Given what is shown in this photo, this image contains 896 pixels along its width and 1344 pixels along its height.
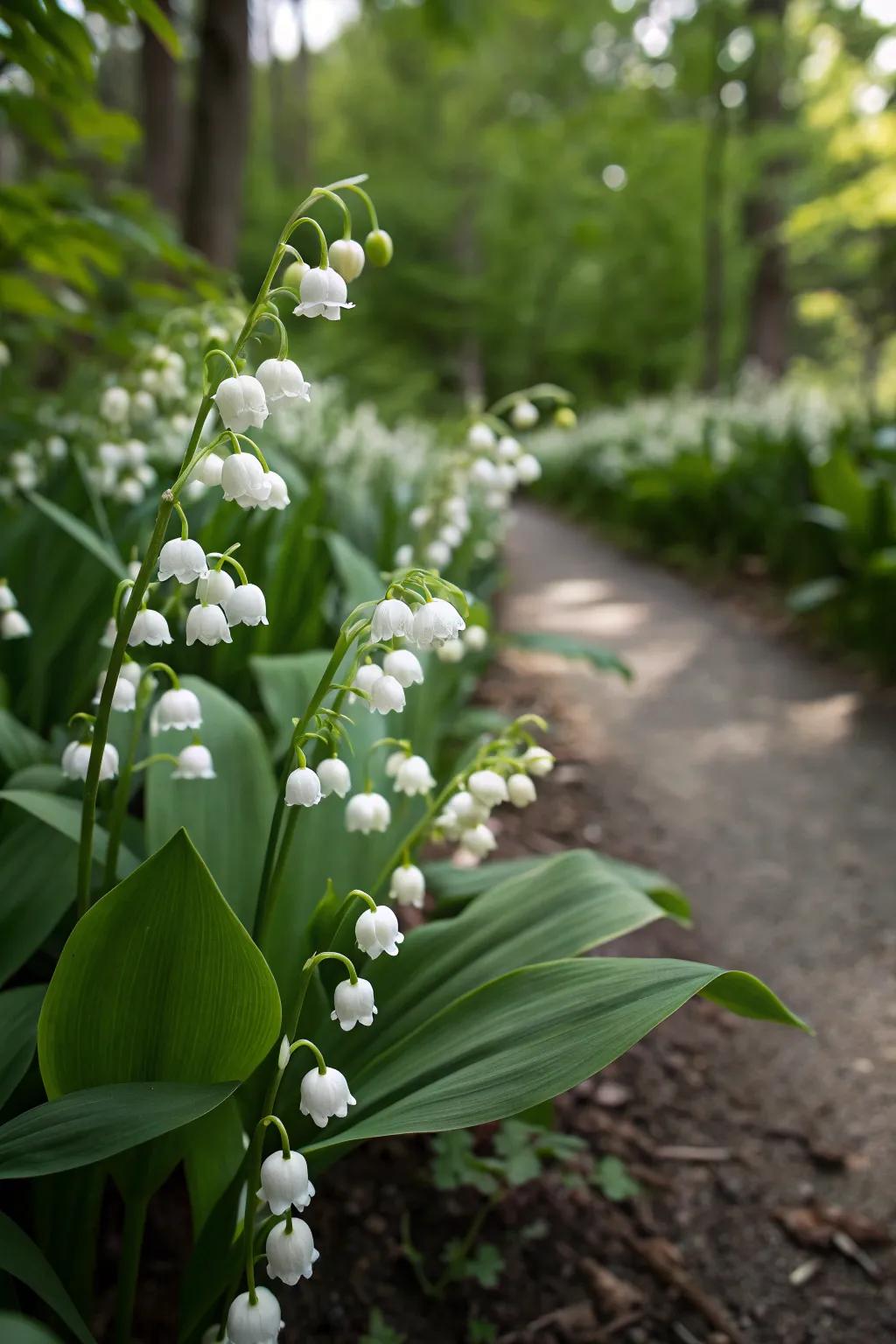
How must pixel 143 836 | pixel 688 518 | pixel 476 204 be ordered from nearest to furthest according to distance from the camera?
pixel 143 836, pixel 688 518, pixel 476 204

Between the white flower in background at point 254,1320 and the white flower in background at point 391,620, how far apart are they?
0.58 metres

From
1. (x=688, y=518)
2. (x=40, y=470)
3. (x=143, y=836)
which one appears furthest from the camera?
(x=688, y=518)

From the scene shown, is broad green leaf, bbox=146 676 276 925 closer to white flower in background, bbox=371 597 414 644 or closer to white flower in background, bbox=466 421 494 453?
white flower in background, bbox=371 597 414 644

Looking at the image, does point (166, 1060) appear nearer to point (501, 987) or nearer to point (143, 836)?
point (501, 987)

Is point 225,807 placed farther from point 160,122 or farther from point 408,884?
point 160,122

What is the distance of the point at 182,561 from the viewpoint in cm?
86

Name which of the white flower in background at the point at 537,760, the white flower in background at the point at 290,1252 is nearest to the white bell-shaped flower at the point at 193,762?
the white flower in background at the point at 537,760

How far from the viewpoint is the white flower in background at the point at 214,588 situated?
87cm

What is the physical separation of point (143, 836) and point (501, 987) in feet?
2.17

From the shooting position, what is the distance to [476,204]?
66.8 ft

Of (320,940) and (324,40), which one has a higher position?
(324,40)

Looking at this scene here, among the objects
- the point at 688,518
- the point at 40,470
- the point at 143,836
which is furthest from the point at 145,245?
the point at 688,518

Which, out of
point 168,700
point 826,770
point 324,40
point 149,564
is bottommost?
point 826,770

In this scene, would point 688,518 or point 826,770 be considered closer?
point 826,770
